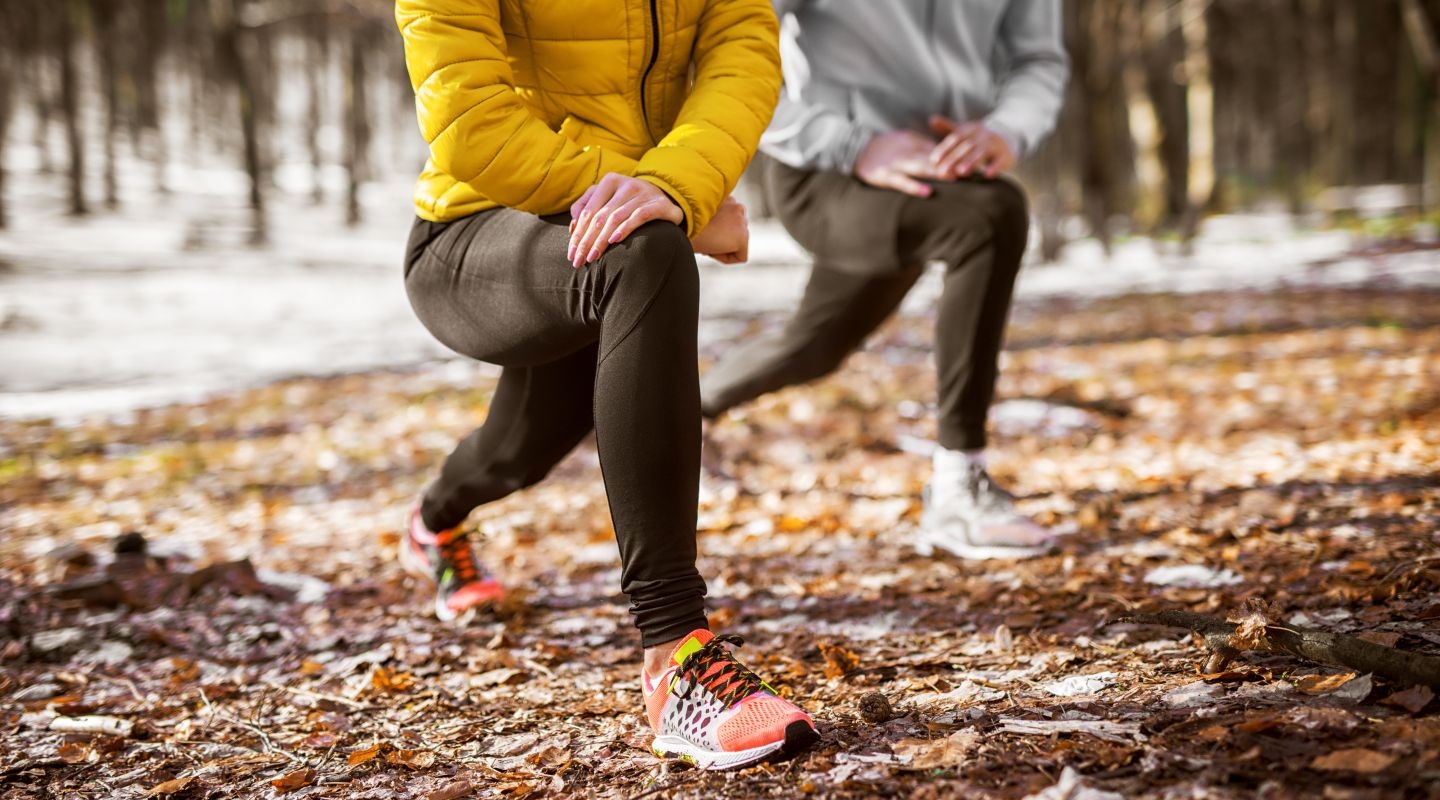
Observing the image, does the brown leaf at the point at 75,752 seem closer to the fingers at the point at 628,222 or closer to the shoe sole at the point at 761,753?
the shoe sole at the point at 761,753

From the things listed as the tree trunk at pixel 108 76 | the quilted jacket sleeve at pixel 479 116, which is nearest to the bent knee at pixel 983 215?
the quilted jacket sleeve at pixel 479 116

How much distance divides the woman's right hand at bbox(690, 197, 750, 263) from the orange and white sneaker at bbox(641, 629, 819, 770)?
0.87 m

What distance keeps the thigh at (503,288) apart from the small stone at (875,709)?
92 centimetres

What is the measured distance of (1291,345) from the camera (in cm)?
705

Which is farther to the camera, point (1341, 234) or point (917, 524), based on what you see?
point (1341, 234)

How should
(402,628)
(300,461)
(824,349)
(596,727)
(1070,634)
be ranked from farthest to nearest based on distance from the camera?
(300,461) < (824,349) < (402,628) < (1070,634) < (596,727)

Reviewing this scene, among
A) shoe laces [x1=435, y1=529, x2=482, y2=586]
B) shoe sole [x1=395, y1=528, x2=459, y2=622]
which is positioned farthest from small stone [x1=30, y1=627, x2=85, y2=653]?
shoe laces [x1=435, y1=529, x2=482, y2=586]

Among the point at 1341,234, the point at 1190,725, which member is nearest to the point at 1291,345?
the point at 1190,725

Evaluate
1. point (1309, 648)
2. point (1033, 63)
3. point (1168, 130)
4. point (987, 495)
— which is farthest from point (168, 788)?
point (1168, 130)

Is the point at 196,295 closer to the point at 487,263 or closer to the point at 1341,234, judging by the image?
the point at 487,263

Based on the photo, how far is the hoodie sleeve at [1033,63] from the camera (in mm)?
3598

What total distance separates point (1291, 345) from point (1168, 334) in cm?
95

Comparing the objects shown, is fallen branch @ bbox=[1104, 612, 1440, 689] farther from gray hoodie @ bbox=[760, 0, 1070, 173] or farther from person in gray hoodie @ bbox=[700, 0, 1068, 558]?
gray hoodie @ bbox=[760, 0, 1070, 173]

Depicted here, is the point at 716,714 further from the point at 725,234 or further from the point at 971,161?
the point at 971,161
